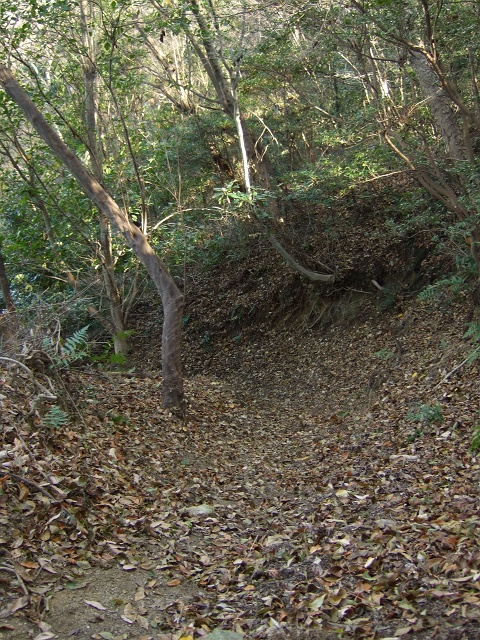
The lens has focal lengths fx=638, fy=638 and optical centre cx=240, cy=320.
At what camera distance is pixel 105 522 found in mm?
5941

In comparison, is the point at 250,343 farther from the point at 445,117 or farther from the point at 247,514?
the point at 247,514

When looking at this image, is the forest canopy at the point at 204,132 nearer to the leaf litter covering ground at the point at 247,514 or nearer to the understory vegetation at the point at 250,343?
the understory vegetation at the point at 250,343

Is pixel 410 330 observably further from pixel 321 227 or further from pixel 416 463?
pixel 416 463

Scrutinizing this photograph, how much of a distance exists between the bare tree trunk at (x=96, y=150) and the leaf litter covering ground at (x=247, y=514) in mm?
3472

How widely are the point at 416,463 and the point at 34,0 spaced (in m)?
9.20

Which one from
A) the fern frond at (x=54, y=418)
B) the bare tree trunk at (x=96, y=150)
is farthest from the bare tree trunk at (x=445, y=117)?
the fern frond at (x=54, y=418)

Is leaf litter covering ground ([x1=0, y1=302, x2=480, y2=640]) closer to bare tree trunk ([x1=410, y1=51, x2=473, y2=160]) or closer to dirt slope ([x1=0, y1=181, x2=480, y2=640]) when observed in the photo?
dirt slope ([x1=0, y1=181, x2=480, y2=640])

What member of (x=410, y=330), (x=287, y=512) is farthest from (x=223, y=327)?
(x=287, y=512)

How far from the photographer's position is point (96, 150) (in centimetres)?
1336

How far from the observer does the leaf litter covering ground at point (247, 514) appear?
4449mm

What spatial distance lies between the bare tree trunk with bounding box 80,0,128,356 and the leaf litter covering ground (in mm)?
3472

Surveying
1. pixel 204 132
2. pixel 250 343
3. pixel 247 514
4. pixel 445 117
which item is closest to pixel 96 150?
pixel 204 132

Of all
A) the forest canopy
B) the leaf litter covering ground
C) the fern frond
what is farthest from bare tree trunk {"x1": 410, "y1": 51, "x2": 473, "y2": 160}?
the fern frond

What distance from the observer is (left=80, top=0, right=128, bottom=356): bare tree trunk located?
12.7 m
